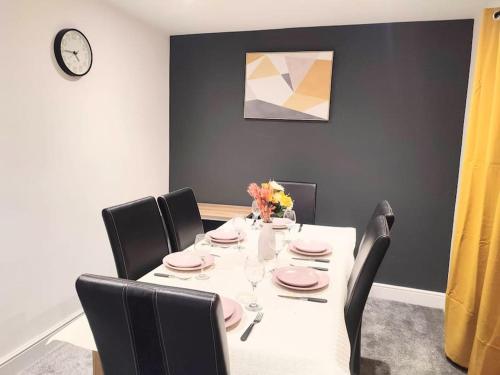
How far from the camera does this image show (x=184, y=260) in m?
1.73

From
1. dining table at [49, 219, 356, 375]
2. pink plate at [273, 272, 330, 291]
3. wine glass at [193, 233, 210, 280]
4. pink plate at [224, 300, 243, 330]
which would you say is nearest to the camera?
dining table at [49, 219, 356, 375]

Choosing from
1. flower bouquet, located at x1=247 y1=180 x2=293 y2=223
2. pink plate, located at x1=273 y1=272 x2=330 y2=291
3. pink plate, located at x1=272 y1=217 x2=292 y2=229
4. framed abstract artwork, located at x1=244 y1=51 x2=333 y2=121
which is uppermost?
framed abstract artwork, located at x1=244 y1=51 x2=333 y2=121

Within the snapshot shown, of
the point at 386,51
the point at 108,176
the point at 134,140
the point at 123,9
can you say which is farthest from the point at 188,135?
the point at 386,51

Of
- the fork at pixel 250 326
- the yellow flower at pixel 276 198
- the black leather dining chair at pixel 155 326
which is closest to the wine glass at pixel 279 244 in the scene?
the yellow flower at pixel 276 198

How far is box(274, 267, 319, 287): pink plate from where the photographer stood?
151 centimetres

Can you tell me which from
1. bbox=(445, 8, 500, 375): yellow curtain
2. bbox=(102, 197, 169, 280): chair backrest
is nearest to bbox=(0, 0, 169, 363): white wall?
bbox=(102, 197, 169, 280): chair backrest

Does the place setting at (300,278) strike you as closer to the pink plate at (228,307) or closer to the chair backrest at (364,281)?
the chair backrest at (364,281)

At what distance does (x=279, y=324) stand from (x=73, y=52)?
7.43 feet

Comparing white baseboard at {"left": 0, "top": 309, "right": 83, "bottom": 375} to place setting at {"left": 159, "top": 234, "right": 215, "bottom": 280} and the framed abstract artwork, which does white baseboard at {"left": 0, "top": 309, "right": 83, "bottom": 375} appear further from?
the framed abstract artwork

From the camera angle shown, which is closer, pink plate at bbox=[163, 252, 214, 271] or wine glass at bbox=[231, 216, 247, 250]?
pink plate at bbox=[163, 252, 214, 271]

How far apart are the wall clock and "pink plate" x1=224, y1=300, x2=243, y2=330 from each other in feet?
6.62

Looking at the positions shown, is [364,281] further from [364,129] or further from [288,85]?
[288,85]

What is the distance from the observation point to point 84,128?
2.62 meters

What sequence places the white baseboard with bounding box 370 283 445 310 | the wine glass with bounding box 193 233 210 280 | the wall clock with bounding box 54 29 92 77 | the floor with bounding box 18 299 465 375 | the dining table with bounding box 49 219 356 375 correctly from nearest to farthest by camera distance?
the dining table with bounding box 49 219 356 375
the wine glass with bounding box 193 233 210 280
the floor with bounding box 18 299 465 375
the wall clock with bounding box 54 29 92 77
the white baseboard with bounding box 370 283 445 310
